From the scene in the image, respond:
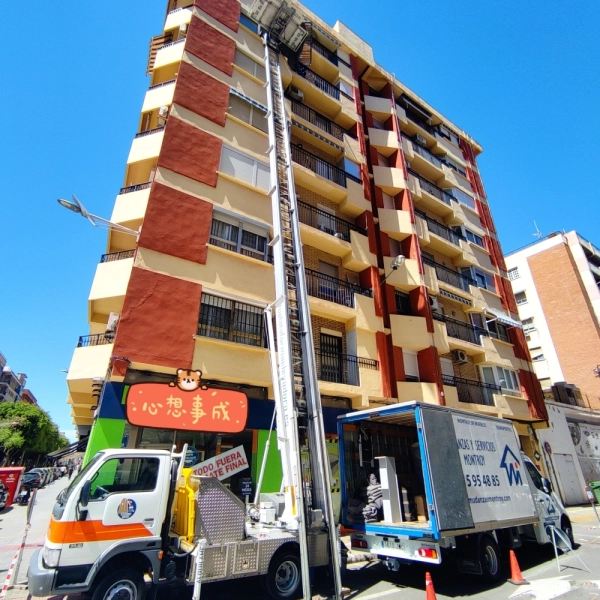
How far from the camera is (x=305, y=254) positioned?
581 inches

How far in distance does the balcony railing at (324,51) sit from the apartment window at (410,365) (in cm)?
1590

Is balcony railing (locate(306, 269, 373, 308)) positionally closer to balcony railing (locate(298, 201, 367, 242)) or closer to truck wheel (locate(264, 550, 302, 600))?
balcony railing (locate(298, 201, 367, 242))

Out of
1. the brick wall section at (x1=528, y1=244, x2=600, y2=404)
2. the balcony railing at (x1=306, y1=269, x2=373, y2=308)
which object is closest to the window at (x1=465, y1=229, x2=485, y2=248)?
the balcony railing at (x1=306, y1=269, x2=373, y2=308)

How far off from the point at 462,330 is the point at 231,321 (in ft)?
42.0

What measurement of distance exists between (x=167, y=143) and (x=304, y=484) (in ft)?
36.2

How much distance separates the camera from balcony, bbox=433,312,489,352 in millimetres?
17812

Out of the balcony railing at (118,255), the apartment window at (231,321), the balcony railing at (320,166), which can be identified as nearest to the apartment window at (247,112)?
the balcony railing at (320,166)

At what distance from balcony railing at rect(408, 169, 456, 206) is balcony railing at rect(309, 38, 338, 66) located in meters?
7.36

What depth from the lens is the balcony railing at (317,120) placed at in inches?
683

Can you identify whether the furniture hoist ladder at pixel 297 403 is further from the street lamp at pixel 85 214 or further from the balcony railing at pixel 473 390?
the balcony railing at pixel 473 390

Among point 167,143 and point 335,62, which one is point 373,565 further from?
point 335,62

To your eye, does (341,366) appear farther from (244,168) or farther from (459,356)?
(244,168)

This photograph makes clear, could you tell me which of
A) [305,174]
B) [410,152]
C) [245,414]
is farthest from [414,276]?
[245,414]

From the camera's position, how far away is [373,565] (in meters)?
8.68
